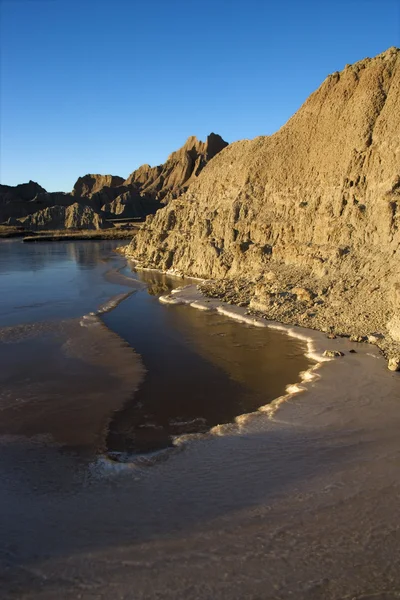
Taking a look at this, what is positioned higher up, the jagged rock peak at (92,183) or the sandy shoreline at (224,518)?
the jagged rock peak at (92,183)

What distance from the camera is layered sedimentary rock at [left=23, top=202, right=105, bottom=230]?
334 feet

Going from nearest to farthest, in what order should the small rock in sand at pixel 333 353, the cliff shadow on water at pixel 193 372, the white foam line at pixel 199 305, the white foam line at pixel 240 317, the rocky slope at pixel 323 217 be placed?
the cliff shadow on water at pixel 193 372 < the small rock in sand at pixel 333 353 < the rocky slope at pixel 323 217 < the white foam line at pixel 240 317 < the white foam line at pixel 199 305

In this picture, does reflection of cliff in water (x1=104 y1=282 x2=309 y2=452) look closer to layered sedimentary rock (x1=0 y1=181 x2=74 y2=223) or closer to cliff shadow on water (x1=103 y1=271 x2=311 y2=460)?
cliff shadow on water (x1=103 y1=271 x2=311 y2=460)

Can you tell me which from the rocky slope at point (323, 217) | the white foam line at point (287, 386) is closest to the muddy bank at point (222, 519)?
the white foam line at point (287, 386)

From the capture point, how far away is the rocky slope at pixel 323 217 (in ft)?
60.2

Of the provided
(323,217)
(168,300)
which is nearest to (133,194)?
(168,300)

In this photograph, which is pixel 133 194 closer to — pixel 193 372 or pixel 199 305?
pixel 199 305

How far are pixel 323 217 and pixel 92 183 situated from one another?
13751cm

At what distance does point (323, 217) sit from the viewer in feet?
74.2

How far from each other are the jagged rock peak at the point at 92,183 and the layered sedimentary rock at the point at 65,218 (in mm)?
37980

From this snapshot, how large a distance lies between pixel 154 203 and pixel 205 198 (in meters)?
89.1

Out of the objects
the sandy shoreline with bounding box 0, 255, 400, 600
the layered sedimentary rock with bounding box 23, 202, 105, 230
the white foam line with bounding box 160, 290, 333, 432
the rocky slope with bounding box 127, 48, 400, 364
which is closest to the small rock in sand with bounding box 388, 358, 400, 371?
the rocky slope with bounding box 127, 48, 400, 364

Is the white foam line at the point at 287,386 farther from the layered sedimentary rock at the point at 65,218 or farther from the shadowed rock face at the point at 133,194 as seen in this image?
the shadowed rock face at the point at 133,194

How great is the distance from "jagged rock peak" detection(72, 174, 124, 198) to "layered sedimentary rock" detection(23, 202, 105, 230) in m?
38.0
